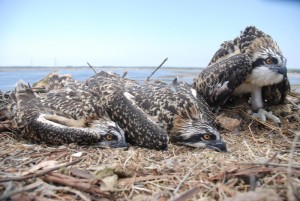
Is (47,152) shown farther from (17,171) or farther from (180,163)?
(180,163)

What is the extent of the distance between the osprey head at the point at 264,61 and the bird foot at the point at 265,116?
446mm

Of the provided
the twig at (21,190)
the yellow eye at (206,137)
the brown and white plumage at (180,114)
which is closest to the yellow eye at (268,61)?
the brown and white plumage at (180,114)

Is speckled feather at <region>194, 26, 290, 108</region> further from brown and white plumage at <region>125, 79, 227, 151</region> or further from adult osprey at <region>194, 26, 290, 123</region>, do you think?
brown and white plumage at <region>125, 79, 227, 151</region>

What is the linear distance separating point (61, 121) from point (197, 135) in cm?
173

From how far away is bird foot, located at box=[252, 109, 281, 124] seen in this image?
4.77 m

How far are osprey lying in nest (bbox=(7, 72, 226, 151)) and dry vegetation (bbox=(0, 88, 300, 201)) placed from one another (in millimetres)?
173

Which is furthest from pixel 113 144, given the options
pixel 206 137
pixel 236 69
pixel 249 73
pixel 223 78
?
pixel 249 73

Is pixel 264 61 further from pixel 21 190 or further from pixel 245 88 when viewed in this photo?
pixel 21 190

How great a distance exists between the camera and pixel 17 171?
111 inches

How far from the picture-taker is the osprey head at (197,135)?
3834 millimetres

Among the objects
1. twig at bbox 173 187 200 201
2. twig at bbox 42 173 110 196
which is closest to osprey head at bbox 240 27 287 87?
twig at bbox 173 187 200 201

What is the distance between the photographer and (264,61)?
4543mm

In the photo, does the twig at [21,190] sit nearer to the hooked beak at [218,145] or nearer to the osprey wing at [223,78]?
the hooked beak at [218,145]

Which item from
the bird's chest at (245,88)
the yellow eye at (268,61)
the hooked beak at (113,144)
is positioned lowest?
the hooked beak at (113,144)
